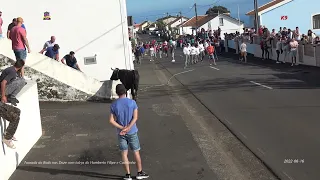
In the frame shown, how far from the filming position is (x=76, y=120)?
1125cm

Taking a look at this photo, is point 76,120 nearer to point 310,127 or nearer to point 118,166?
point 118,166

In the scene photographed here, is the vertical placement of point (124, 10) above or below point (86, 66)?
above

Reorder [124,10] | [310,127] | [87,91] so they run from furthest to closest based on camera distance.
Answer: [124,10]
[87,91]
[310,127]

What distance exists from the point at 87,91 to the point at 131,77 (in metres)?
1.55

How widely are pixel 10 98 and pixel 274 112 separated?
23.0 ft

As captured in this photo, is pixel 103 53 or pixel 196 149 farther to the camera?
pixel 103 53

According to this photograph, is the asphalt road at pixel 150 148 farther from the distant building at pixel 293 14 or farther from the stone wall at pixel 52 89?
the distant building at pixel 293 14

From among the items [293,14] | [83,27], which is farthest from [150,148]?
[293,14]

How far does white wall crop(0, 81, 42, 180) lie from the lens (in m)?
6.71

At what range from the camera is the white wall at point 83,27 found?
57.4 ft

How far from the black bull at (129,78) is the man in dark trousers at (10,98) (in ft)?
19.7

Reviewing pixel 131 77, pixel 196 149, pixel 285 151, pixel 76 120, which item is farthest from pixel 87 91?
pixel 285 151

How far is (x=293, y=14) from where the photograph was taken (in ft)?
158

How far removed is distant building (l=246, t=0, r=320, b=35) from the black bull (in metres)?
36.8
